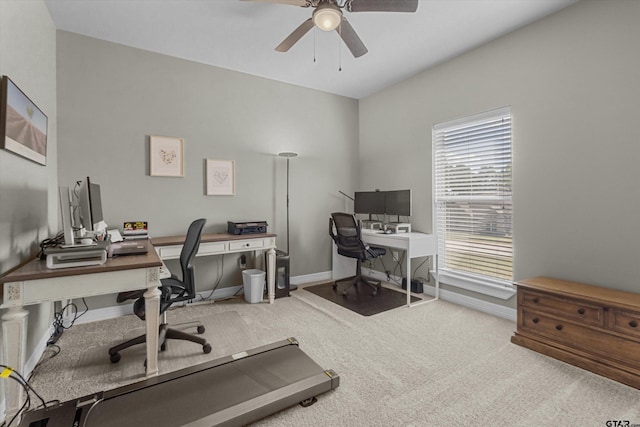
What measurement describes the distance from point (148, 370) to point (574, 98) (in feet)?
13.0

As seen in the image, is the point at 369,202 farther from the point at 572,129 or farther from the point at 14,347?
the point at 14,347

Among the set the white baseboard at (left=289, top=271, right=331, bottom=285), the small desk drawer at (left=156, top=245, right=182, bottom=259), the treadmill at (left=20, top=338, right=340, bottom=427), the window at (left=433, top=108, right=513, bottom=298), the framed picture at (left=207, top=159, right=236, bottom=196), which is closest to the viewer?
the treadmill at (left=20, top=338, right=340, bottom=427)

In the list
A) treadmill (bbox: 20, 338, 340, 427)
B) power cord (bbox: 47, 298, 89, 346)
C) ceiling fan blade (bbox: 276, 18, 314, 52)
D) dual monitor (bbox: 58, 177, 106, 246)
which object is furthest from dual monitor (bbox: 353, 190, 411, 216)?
power cord (bbox: 47, 298, 89, 346)

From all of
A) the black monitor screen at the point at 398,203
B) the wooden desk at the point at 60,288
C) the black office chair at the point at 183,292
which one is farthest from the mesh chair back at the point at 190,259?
the black monitor screen at the point at 398,203

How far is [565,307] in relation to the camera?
225 cm

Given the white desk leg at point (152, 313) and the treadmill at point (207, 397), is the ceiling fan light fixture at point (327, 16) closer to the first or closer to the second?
the white desk leg at point (152, 313)

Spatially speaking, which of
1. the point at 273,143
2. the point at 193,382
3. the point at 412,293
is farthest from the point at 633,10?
the point at 193,382

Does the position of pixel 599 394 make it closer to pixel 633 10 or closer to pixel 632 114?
pixel 632 114

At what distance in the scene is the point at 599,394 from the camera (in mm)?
1831

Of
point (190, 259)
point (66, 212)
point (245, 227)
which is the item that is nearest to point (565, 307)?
point (190, 259)

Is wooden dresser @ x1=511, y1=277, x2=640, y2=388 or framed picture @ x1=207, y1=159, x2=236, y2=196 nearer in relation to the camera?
wooden dresser @ x1=511, y1=277, x2=640, y2=388

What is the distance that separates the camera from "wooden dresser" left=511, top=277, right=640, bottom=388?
77.0 inches

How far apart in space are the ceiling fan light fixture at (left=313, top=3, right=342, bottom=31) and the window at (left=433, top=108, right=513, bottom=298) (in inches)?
81.3

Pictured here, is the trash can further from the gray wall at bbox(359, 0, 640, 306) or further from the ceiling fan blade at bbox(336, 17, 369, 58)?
the gray wall at bbox(359, 0, 640, 306)
